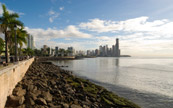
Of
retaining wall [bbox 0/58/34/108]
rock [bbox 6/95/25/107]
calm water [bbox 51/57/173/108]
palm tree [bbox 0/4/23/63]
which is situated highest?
palm tree [bbox 0/4/23/63]

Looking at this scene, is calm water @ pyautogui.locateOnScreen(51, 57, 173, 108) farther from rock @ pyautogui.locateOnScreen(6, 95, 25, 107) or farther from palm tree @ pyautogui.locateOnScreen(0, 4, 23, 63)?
palm tree @ pyautogui.locateOnScreen(0, 4, 23, 63)

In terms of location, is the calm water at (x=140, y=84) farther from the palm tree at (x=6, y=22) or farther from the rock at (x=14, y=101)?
the palm tree at (x=6, y=22)

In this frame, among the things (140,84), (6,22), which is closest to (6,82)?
(6,22)

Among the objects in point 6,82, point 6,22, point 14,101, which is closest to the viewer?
point 14,101

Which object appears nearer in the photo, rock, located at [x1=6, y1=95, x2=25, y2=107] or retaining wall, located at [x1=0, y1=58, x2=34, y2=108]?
retaining wall, located at [x1=0, y1=58, x2=34, y2=108]

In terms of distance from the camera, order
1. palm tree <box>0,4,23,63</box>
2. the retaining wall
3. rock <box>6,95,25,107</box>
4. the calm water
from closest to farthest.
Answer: the retaining wall → rock <box>6,95,25,107</box> → the calm water → palm tree <box>0,4,23,63</box>

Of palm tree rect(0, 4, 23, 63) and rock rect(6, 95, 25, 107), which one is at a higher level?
palm tree rect(0, 4, 23, 63)

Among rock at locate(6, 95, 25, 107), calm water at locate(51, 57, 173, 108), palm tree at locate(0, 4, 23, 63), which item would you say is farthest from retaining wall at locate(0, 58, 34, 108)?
calm water at locate(51, 57, 173, 108)

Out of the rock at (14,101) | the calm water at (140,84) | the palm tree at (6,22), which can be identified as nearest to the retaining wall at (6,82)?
the rock at (14,101)

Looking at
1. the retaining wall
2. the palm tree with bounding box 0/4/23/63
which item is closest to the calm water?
the retaining wall

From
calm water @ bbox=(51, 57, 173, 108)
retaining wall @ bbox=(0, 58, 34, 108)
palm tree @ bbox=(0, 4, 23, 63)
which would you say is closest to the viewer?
retaining wall @ bbox=(0, 58, 34, 108)

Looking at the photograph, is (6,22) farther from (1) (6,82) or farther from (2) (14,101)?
(2) (14,101)

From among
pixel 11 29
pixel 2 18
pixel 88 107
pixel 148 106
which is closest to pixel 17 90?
pixel 88 107

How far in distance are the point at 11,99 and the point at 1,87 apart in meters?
1.46
